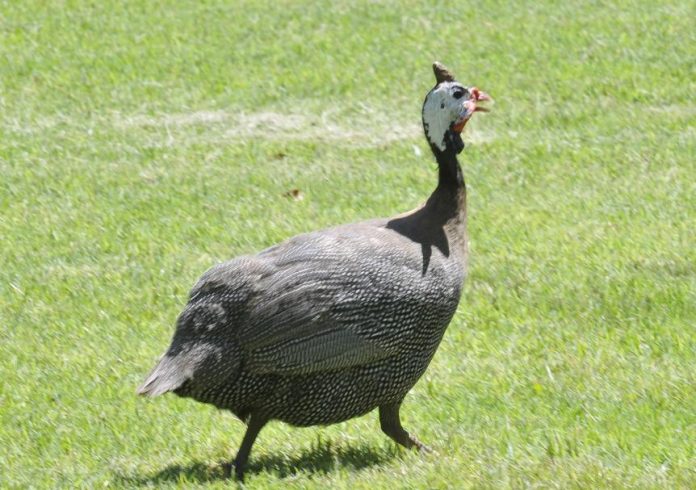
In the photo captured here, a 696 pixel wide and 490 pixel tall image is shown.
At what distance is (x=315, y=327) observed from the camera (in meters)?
5.29

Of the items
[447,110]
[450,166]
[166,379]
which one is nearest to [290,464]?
[166,379]

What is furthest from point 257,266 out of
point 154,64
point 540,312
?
point 154,64

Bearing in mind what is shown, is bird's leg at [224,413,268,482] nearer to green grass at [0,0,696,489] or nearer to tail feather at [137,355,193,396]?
green grass at [0,0,696,489]

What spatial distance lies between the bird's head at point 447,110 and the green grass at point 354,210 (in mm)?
1260

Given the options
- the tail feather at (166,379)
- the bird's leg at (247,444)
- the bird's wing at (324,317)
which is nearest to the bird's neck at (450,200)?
the bird's wing at (324,317)

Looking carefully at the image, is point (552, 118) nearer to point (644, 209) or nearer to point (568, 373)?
point (644, 209)

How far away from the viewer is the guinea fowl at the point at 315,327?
17.4 feet

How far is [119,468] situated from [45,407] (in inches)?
32.5

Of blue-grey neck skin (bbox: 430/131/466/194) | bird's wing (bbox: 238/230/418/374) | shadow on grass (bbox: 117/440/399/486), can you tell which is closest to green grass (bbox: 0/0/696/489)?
→ shadow on grass (bbox: 117/440/399/486)

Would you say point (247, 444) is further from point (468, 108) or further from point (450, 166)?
point (468, 108)

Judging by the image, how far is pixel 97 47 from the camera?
12.2m

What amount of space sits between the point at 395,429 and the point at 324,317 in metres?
0.72

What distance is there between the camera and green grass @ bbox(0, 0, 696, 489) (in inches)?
230

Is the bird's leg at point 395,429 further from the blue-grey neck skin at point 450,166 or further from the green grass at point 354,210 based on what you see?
the blue-grey neck skin at point 450,166
